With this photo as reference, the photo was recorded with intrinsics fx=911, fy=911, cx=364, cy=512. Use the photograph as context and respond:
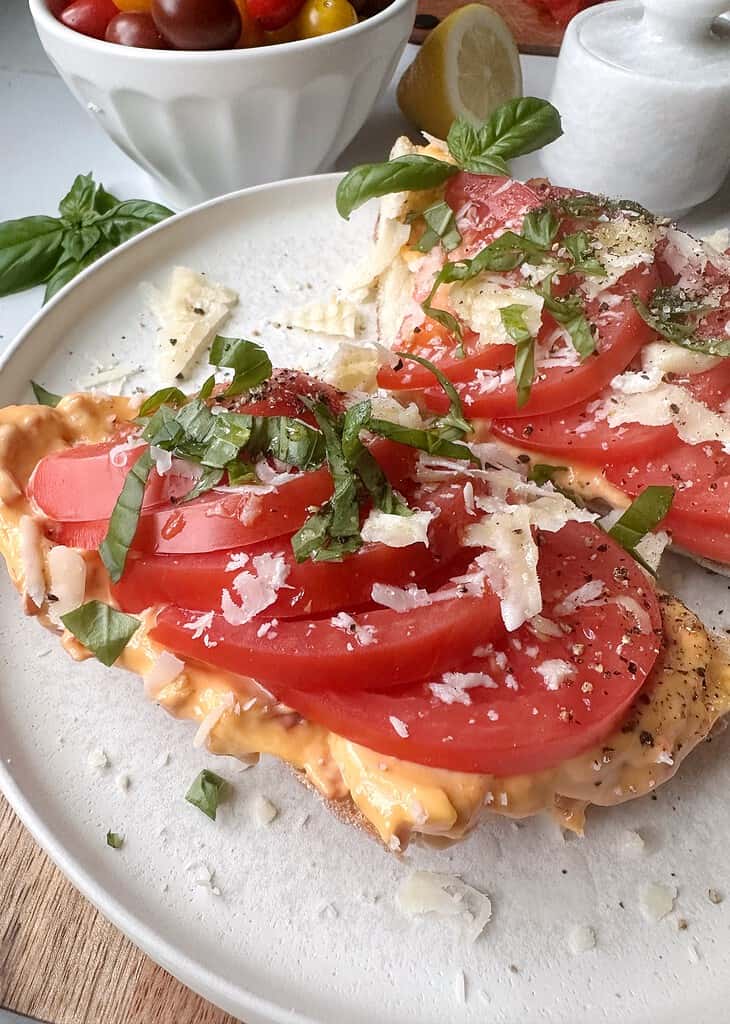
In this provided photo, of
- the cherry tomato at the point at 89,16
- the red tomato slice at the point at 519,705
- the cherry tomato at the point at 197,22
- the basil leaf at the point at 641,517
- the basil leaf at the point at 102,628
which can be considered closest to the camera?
the red tomato slice at the point at 519,705

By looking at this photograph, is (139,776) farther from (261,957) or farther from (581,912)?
(581,912)

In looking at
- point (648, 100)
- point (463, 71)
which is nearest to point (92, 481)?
point (648, 100)

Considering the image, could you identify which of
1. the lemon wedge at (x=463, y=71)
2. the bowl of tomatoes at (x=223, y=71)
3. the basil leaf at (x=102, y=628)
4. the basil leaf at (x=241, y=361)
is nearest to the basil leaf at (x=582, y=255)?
the basil leaf at (x=241, y=361)

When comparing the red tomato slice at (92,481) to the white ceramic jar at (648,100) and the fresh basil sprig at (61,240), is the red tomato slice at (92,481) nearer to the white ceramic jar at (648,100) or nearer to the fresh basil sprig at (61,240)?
the fresh basil sprig at (61,240)

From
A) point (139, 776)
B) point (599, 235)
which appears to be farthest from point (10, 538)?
point (599, 235)

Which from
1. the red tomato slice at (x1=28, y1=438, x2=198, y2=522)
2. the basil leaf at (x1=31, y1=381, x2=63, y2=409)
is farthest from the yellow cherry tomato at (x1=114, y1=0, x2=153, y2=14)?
the red tomato slice at (x1=28, y1=438, x2=198, y2=522)

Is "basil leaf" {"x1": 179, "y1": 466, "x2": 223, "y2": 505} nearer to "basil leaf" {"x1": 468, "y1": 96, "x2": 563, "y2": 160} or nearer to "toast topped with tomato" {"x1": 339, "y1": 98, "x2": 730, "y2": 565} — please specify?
"toast topped with tomato" {"x1": 339, "y1": 98, "x2": 730, "y2": 565}
